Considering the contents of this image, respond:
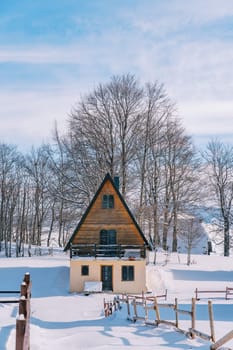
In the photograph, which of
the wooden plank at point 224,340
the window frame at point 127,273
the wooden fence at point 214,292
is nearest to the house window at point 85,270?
the window frame at point 127,273

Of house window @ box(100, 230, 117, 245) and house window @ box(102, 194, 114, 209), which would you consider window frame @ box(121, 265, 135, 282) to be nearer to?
house window @ box(100, 230, 117, 245)

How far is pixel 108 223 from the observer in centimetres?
3219

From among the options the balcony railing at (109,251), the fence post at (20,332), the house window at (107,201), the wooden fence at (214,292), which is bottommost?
the wooden fence at (214,292)

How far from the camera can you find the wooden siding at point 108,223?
32.0 meters

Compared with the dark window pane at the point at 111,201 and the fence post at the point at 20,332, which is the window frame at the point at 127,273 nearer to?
the dark window pane at the point at 111,201

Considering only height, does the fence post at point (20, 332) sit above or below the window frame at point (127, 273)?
above

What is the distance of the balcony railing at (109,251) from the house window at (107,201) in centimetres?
249

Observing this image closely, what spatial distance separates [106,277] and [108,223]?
134 inches

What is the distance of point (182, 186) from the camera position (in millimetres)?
45500

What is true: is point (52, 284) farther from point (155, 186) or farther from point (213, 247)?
point (213, 247)

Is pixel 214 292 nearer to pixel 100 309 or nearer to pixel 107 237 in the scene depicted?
pixel 107 237

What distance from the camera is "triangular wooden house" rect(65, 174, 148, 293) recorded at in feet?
101

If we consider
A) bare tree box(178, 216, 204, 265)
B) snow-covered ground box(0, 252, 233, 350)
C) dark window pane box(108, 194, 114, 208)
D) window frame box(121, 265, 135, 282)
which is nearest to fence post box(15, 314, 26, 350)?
snow-covered ground box(0, 252, 233, 350)

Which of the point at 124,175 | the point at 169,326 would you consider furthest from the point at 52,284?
the point at 169,326
